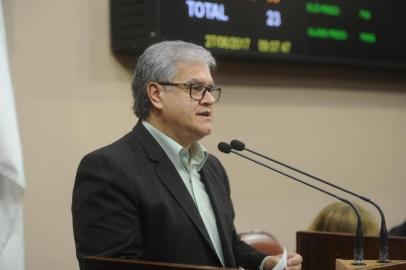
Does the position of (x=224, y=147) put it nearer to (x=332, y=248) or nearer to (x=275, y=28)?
(x=332, y=248)

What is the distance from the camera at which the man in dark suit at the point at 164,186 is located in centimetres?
207

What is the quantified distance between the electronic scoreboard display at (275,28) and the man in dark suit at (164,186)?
110cm

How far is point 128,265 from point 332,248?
2.34ft

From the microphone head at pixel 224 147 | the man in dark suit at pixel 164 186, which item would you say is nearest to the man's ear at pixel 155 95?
the man in dark suit at pixel 164 186

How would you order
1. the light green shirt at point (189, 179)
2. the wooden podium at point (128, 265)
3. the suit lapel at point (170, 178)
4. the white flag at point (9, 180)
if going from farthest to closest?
the light green shirt at point (189, 179)
the suit lapel at point (170, 178)
the white flag at point (9, 180)
the wooden podium at point (128, 265)

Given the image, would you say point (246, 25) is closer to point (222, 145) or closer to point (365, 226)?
point (365, 226)

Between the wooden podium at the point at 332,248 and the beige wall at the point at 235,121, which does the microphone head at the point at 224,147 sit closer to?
the wooden podium at the point at 332,248

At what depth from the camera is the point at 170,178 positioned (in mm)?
2225

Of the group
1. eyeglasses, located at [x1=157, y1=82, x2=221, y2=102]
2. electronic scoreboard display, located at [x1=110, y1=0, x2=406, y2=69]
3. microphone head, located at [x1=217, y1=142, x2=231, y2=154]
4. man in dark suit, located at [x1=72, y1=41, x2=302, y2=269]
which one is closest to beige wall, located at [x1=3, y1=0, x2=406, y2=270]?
electronic scoreboard display, located at [x1=110, y1=0, x2=406, y2=69]

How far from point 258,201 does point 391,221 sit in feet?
3.63

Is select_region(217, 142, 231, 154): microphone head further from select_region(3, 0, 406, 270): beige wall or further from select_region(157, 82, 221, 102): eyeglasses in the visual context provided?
select_region(3, 0, 406, 270): beige wall

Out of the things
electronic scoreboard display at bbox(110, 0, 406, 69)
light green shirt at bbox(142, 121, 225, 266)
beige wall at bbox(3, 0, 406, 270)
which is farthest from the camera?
electronic scoreboard display at bbox(110, 0, 406, 69)

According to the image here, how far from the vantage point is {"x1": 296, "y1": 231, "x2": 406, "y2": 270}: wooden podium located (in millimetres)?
2133

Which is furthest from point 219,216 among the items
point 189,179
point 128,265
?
point 128,265
